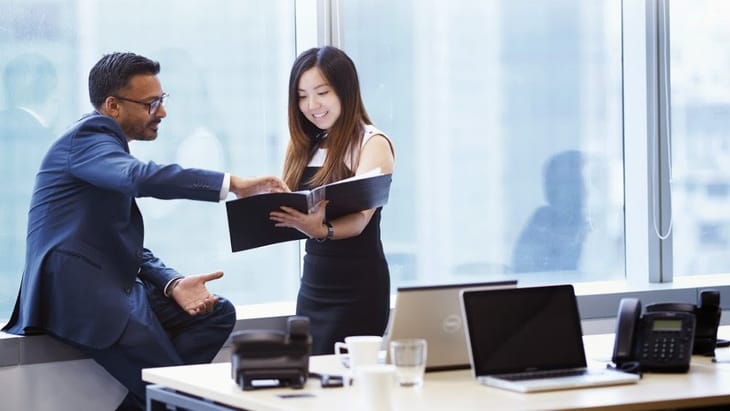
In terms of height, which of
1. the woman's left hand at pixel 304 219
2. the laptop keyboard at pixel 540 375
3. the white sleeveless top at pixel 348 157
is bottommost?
the laptop keyboard at pixel 540 375

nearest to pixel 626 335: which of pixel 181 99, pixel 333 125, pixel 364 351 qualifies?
pixel 364 351

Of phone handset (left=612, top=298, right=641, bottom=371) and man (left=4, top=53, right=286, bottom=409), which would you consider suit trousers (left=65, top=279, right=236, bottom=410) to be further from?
phone handset (left=612, top=298, right=641, bottom=371)

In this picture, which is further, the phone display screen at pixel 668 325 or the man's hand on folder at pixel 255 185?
the man's hand on folder at pixel 255 185

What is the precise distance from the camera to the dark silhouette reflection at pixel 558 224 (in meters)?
5.98

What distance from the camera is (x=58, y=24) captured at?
480 centimetres

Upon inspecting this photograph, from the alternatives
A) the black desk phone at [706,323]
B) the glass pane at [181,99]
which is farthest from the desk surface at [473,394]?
the glass pane at [181,99]

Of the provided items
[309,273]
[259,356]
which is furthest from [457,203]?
[259,356]

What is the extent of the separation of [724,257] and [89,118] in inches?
147

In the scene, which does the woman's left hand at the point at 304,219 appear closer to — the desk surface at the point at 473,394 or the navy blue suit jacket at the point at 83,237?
the navy blue suit jacket at the point at 83,237

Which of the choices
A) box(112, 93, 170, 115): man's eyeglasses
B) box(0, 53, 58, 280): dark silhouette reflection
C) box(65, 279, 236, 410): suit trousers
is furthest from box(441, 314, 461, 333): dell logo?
box(0, 53, 58, 280): dark silhouette reflection

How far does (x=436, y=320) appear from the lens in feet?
10.5

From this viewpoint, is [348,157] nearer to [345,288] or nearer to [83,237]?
[345,288]

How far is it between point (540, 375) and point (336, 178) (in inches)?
60.9

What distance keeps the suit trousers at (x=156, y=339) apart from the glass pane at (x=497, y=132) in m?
1.22
